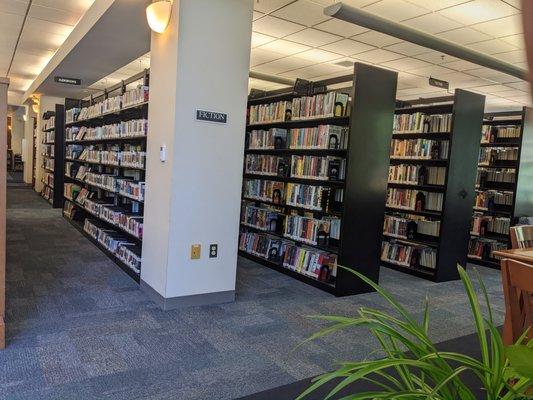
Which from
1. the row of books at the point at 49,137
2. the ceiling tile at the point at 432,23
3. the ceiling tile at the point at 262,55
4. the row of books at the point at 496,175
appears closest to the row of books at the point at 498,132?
the row of books at the point at 496,175

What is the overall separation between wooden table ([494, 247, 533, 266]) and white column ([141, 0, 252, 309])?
2.06 meters

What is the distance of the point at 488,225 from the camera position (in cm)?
627

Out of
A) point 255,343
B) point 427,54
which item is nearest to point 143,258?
point 255,343

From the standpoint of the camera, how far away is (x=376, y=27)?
443 centimetres

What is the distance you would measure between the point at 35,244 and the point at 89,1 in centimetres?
307

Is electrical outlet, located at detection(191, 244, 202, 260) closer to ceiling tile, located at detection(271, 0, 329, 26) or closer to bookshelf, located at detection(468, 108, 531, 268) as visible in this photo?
ceiling tile, located at detection(271, 0, 329, 26)

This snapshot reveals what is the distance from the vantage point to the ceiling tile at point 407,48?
5812mm

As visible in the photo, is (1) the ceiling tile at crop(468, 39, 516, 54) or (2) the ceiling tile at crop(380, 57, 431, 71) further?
(2) the ceiling tile at crop(380, 57, 431, 71)

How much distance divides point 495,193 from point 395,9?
127 inches

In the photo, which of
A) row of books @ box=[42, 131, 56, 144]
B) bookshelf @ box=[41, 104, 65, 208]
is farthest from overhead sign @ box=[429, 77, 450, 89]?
row of books @ box=[42, 131, 56, 144]

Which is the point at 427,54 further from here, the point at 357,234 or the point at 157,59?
the point at 157,59

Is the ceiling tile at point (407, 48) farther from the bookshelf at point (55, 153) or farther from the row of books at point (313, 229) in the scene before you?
the bookshelf at point (55, 153)

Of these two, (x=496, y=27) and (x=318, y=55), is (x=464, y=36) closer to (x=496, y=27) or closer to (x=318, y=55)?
(x=496, y=27)

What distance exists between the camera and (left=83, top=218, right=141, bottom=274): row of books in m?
4.25
